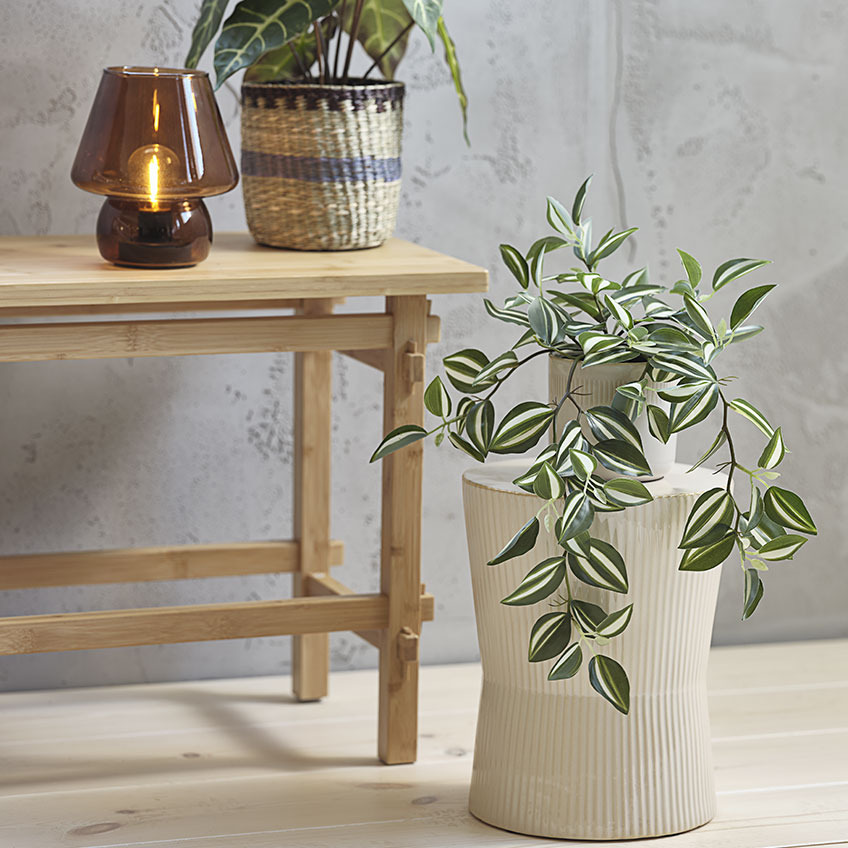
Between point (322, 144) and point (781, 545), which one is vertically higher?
point (322, 144)

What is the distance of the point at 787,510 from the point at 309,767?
2.51 feet

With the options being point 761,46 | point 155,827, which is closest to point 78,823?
point 155,827

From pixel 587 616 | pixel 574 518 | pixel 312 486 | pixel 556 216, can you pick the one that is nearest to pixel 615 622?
pixel 587 616

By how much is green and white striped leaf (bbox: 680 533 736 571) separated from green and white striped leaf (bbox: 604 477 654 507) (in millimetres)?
83

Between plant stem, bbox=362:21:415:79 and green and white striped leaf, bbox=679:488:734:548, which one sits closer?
green and white striped leaf, bbox=679:488:734:548

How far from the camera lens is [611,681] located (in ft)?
4.99

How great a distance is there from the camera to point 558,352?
5.29 ft

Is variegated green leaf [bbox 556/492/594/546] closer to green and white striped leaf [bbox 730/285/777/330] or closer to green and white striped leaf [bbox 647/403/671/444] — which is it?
green and white striped leaf [bbox 647/403/671/444]

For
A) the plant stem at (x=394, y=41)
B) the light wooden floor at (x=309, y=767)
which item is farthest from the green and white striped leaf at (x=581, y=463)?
the plant stem at (x=394, y=41)

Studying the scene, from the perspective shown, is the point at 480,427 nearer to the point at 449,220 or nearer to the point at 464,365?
the point at 464,365

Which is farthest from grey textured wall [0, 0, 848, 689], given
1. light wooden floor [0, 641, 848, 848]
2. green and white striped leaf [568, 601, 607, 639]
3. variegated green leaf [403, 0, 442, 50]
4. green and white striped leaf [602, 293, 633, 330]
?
green and white striped leaf [568, 601, 607, 639]

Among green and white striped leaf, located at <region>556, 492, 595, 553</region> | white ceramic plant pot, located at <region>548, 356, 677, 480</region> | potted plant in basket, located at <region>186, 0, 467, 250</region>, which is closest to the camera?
green and white striped leaf, located at <region>556, 492, 595, 553</region>

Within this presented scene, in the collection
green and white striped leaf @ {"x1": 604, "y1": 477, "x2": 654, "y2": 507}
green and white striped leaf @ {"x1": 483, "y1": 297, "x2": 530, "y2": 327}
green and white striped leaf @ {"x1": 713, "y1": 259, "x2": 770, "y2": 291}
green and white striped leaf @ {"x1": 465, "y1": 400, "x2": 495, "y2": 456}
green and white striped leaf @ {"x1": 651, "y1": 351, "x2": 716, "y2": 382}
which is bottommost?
green and white striped leaf @ {"x1": 604, "y1": 477, "x2": 654, "y2": 507}

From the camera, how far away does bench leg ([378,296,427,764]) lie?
5.85 ft
